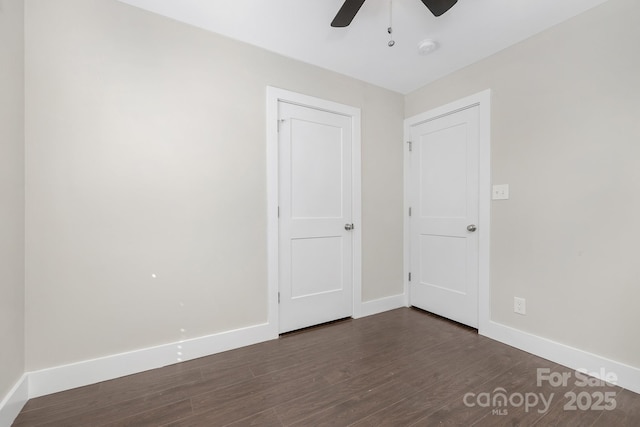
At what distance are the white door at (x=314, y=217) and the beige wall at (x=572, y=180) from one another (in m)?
1.37

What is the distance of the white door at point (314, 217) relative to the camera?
7.94ft

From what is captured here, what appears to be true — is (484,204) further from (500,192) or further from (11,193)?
(11,193)

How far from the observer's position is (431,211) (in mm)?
2885

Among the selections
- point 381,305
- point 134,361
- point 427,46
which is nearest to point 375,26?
point 427,46

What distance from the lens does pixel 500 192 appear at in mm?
2277

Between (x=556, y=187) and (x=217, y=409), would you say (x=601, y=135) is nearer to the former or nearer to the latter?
(x=556, y=187)

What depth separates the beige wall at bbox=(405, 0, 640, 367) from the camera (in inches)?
65.4

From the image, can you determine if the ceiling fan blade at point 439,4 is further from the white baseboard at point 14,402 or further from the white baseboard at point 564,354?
the white baseboard at point 14,402

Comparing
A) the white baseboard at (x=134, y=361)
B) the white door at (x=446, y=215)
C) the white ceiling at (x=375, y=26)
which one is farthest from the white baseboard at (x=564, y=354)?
the white ceiling at (x=375, y=26)

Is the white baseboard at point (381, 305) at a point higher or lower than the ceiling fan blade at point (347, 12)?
lower

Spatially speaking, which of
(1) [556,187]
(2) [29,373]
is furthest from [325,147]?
(2) [29,373]

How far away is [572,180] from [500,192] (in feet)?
1.54

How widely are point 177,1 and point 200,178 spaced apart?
1.20 meters

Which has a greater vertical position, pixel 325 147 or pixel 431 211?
pixel 325 147
